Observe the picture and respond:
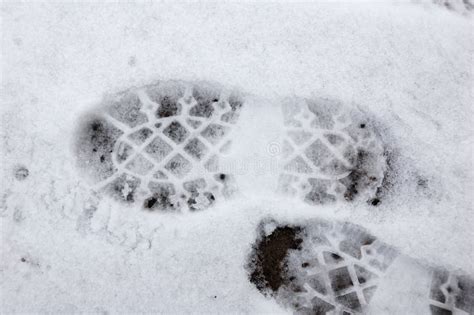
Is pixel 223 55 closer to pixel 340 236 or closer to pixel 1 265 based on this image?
pixel 340 236

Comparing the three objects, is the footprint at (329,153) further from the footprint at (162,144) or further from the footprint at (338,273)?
the footprint at (162,144)

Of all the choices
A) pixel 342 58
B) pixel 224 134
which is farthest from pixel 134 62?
pixel 342 58

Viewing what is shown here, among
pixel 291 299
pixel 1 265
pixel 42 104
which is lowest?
pixel 1 265

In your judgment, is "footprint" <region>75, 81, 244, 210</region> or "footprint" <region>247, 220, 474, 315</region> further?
"footprint" <region>75, 81, 244, 210</region>

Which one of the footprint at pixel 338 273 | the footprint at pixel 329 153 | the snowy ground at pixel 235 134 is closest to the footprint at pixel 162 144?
the snowy ground at pixel 235 134

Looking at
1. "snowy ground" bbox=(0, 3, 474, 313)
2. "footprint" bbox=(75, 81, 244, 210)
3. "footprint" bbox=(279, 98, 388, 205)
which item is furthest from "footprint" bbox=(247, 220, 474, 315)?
"footprint" bbox=(75, 81, 244, 210)

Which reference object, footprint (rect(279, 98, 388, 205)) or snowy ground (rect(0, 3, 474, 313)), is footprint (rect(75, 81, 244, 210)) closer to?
snowy ground (rect(0, 3, 474, 313))
